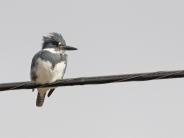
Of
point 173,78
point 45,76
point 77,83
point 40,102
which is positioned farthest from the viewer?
point 40,102

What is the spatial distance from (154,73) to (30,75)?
414 centimetres

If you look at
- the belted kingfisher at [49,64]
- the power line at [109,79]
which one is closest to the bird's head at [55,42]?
the belted kingfisher at [49,64]

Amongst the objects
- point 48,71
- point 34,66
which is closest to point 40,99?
point 34,66

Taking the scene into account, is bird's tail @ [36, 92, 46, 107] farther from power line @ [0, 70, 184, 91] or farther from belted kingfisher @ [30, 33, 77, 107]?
power line @ [0, 70, 184, 91]

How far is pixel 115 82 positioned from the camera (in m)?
7.95

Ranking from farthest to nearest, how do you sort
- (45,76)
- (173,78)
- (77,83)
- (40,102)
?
(40,102) < (45,76) < (77,83) < (173,78)

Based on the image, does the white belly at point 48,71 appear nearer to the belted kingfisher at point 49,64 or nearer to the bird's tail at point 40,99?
the belted kingfisher at point 49,64

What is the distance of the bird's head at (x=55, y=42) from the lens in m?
11.8

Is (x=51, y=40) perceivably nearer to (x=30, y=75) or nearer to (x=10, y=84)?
(x=30, y=75)

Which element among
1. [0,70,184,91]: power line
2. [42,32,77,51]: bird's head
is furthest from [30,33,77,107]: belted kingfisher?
[0,70,184,91]: power line

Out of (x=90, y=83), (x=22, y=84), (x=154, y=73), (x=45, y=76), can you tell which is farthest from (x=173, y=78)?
(x=45, y=76)

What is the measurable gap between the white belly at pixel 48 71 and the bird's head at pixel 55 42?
1.29ft

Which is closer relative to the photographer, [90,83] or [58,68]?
[90,83]

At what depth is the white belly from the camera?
36.7 feet
